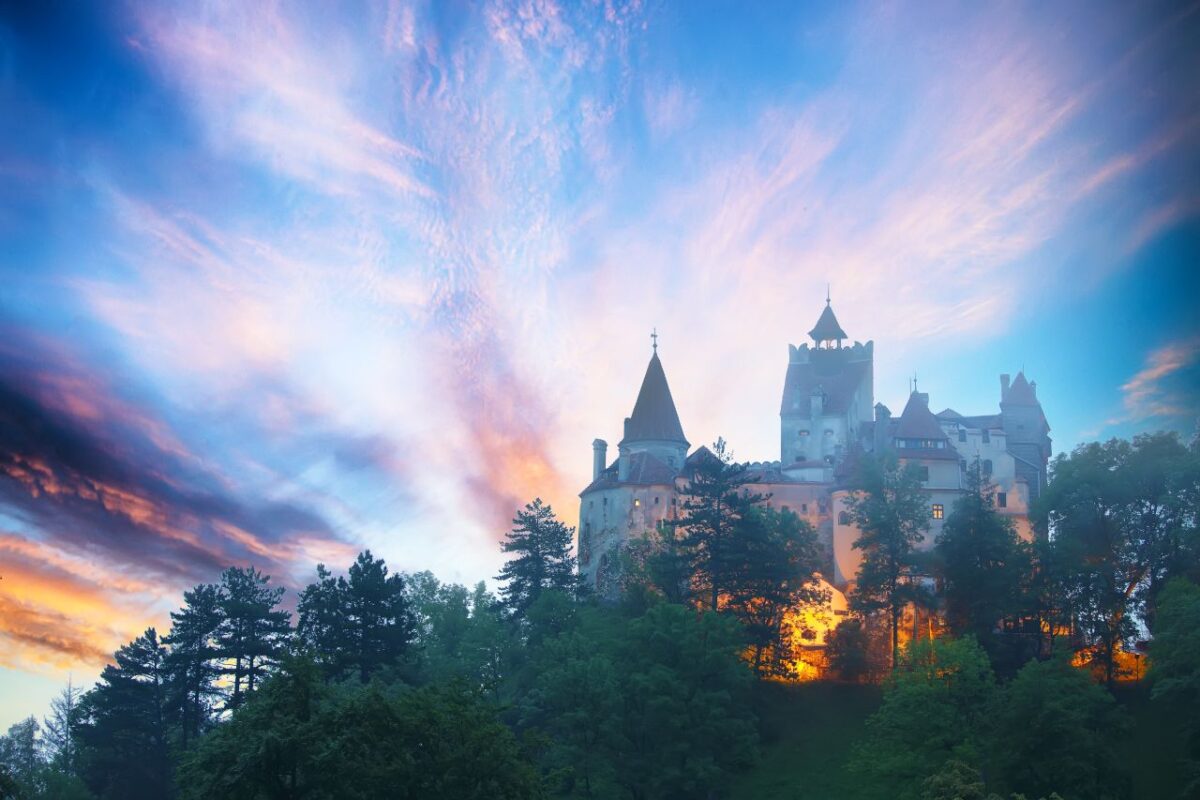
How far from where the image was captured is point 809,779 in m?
55.2

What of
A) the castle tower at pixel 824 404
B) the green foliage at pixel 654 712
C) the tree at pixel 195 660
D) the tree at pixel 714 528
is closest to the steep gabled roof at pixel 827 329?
the castle tower at pixel 824 404

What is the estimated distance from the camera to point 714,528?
67938 mm

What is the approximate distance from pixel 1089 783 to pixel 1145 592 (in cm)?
1978

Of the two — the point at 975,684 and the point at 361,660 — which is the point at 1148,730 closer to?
the point at 975,684

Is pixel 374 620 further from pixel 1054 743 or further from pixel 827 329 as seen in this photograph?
pixel 827 329

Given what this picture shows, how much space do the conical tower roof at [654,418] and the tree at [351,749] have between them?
47.3 meters

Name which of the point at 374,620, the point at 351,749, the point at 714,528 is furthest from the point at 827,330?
the point at 351,749

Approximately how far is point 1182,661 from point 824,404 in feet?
130

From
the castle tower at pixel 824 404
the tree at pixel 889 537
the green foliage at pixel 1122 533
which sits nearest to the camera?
the green foliage at pixel 1122 533

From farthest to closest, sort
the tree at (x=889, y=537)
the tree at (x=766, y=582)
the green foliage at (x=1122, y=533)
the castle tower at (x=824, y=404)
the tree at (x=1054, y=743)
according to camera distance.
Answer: the castle tower at (x=824, y=404)
the tree at (x=766, y=582)
the tree at (x=889, y=537)
the green foliage at (x=1122, y=533)
the tree at (x=1054, y=743)

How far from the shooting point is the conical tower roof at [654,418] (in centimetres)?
8406

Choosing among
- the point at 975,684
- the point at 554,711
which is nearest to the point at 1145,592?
the point at 975,684

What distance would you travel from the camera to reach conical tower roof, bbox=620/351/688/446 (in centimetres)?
8406

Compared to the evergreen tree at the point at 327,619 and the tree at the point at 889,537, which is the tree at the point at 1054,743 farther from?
the evergreen tree at the point at 327,619
